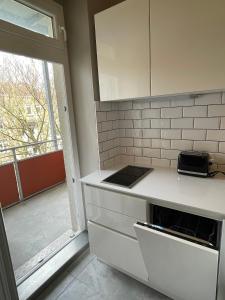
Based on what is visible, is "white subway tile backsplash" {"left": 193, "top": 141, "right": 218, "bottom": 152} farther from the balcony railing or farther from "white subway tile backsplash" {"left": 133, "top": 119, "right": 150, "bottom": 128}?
the balcony railing

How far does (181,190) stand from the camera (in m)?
1.15

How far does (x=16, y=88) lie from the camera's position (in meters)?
3.01

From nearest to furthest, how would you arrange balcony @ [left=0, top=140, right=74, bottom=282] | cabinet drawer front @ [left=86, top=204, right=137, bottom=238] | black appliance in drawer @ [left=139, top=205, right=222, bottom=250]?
black appliance in drawer @ [left=139, top=205, right=222, bottom=250]
cabinet drawer front @ [left=86, top=204, right=137, bottom=238]
balcony @ [left=0, top=140, right=74, bottom=282]

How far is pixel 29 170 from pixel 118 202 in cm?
227

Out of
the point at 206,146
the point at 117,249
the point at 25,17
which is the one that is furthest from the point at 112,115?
the point at 117,249

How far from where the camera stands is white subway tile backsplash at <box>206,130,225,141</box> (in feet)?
4.27

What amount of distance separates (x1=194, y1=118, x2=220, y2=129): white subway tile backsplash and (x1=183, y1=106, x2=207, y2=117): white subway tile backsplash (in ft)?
0.12

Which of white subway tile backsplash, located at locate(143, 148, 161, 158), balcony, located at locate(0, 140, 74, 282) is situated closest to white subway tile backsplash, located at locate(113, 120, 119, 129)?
white subway tile backsplash, located at locate(143, 148, 161, 158)

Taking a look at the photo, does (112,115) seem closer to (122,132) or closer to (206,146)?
(122,132)

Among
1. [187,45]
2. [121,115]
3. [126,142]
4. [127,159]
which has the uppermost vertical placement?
[187,45]

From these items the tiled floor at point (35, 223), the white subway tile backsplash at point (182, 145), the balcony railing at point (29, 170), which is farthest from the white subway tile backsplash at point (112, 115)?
the balcony railing at point (29, 170)

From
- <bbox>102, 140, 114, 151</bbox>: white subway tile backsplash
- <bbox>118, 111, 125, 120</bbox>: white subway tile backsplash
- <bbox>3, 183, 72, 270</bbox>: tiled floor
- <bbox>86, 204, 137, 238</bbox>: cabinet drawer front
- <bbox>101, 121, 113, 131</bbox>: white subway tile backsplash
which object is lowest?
<bbox>3, 183, 72, 270</bbox>: tiled floor

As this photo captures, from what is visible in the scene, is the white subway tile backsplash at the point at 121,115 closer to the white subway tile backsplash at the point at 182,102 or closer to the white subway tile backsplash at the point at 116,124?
the white subway tile backsplash at the point at 116,124

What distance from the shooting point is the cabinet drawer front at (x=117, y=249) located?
1.27m
